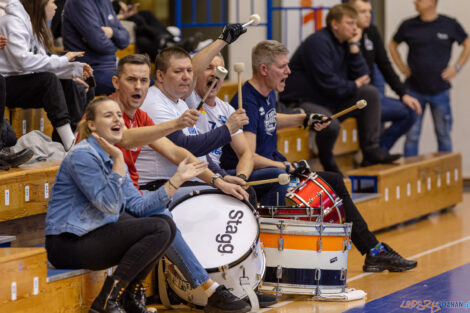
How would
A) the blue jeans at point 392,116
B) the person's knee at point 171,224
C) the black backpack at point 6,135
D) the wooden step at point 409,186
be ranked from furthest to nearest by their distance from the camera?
the blue jeans at point 392,116
the wooden step at point 409,186
the black backpack at point 6,135
the person's knee at point 171,224

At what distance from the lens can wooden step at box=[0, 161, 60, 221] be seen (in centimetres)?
501

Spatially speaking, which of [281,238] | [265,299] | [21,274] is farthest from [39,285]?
[281,238]

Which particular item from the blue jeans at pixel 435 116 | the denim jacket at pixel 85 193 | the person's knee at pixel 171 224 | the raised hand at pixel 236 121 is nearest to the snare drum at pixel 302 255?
the raised hand at pixel 236 121

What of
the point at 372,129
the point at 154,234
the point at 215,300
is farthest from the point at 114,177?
the point at 372,129

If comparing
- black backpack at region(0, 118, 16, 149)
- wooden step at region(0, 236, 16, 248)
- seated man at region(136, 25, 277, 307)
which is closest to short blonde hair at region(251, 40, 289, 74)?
seated man at region(136, 25, 277, 307)

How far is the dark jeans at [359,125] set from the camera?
734cm

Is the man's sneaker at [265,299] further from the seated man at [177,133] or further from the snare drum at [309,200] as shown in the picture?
the snare drum at [309,200]

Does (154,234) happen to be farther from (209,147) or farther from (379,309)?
(379,309)

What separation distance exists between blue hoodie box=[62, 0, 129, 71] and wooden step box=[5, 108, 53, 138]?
1.82 feet

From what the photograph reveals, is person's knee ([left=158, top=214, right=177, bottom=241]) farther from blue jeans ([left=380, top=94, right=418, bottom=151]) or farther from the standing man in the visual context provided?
the standing man

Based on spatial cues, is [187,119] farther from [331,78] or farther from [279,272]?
[331,78]

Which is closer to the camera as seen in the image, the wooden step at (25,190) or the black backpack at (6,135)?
the wooden step at (25,190)

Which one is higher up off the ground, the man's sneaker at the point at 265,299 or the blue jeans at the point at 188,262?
the blue jeans at the point at 188,262

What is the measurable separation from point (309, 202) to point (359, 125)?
2.78 m
